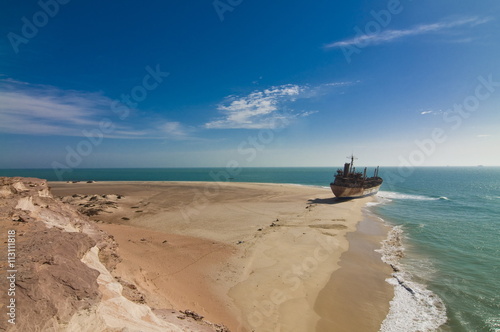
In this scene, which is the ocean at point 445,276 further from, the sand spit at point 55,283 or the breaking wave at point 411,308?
the sand spit at point 55,283

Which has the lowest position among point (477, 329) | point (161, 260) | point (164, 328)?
point (477, 329)

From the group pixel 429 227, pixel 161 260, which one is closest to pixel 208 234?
pixel 161 260

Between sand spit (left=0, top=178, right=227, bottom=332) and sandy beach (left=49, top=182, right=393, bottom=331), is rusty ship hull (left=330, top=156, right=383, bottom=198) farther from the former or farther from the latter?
sand spit (left=0, top=178, right=227, bottom=332)

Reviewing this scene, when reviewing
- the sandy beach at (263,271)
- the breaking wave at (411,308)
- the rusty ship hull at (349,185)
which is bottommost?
the breaking wave at (411,308)

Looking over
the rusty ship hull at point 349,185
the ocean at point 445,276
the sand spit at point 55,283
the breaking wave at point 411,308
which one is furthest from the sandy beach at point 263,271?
the rusty ship hull at point 349,185

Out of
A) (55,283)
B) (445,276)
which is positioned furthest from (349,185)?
(55,283)

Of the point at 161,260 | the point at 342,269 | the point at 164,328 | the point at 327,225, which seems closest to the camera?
the point at 164,328

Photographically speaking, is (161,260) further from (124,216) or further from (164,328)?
(124,216)
